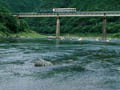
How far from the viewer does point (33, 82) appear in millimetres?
29828

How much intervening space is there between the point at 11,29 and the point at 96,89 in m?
133

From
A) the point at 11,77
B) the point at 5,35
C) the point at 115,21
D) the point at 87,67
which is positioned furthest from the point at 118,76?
the point at 115,21

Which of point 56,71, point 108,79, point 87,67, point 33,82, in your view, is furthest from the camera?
point 87,67

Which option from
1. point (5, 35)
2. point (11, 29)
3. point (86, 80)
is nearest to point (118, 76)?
point (86, 80)

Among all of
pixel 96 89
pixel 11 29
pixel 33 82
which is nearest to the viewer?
pixel 96 89

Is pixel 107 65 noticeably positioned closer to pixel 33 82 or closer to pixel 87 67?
pixel 87 67

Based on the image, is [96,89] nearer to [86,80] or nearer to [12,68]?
[86,80]

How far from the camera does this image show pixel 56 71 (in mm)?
36438

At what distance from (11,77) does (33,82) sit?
3.93 metres

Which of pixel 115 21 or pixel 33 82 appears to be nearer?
pixel 33 82

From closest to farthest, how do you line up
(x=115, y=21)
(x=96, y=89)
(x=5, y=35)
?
(x=96, y=89) < (x=5, y=35) < (x=115, y=21)

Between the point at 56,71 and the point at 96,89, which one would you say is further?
the point at 56,71

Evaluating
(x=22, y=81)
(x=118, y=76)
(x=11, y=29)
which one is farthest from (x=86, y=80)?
(x=11, y=29)

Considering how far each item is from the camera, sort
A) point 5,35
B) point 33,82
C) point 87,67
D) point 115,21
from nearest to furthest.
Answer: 1. point 33,82
2. point 87,67
3. point 5,35
4. point 115,21
